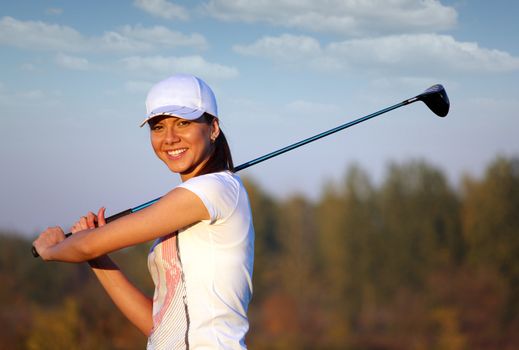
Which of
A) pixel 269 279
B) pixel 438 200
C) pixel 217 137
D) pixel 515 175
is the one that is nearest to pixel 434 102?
pixel 217 137

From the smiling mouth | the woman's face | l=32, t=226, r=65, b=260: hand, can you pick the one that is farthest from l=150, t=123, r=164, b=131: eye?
l=32, t=226, r=65, b=260: hand

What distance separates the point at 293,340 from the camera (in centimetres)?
4672

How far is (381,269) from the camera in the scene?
5259 cm

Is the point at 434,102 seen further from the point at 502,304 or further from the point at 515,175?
the point at 502,304

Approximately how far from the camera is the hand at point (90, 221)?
10.1 feet

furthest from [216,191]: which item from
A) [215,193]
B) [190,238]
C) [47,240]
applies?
[47,240]

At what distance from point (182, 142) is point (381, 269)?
166 feet

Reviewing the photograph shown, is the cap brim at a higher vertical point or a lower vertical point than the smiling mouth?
higher

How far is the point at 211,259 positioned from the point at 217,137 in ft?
1.78

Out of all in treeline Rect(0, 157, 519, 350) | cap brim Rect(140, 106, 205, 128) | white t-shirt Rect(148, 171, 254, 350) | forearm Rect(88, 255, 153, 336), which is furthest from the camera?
treeline Rect(0, 157, 519, 350)

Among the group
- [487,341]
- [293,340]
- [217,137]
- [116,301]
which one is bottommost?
[487,341]

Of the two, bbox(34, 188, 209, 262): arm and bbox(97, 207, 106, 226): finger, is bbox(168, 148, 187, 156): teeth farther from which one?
bbox(97, 207, 106, 226): finger

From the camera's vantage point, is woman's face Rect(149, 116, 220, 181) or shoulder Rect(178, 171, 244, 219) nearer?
shoulder Rect(178, 171, 244, 219)

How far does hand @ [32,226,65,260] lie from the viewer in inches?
120
